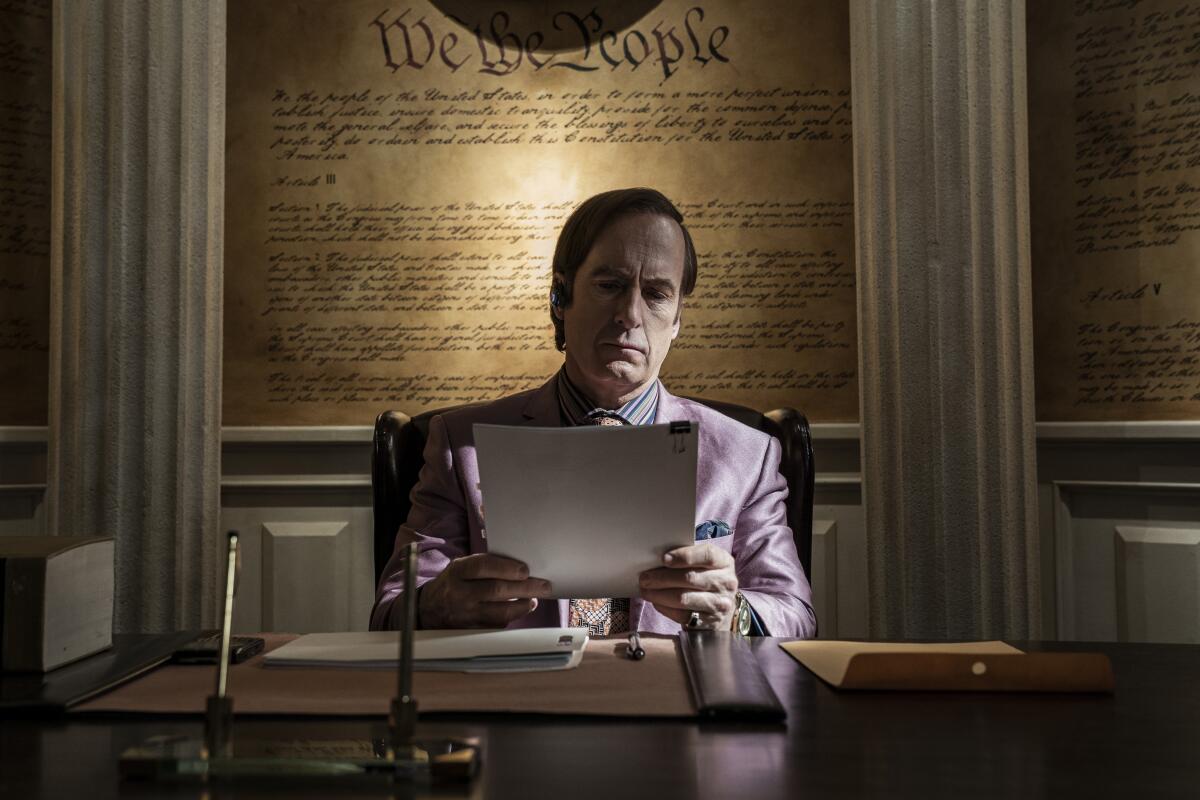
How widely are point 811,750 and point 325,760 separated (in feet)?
1.43

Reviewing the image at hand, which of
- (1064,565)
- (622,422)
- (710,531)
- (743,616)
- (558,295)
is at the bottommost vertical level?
(1064,565)

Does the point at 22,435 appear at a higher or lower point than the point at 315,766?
higher

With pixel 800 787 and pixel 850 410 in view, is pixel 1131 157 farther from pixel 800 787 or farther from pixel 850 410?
pixel 800 787

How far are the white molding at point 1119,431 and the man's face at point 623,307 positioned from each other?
1541 millimetres

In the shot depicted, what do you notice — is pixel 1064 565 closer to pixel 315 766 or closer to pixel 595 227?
pixel 595 227

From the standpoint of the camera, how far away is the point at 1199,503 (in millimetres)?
2951

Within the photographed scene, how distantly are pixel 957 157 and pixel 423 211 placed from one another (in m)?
1.72

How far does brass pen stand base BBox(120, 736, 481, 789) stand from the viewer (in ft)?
2.84

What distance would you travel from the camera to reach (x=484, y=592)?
1.61 metres

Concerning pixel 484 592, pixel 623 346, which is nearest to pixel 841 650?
pixel 484 592

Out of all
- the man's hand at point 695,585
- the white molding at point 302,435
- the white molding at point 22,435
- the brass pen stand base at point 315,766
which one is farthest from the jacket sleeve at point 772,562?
the white molding at point 22,435

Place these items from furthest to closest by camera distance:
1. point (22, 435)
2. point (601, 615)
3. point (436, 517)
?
point (22, 435) → point (436, 517) → point (601, 615)

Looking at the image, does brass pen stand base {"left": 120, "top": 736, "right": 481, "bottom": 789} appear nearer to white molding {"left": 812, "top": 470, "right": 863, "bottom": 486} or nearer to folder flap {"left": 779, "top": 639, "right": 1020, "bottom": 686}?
folder flap {"left": 779, "top": 639, "right": 1020, "bottom": 686}

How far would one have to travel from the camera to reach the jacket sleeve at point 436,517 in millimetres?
2002
